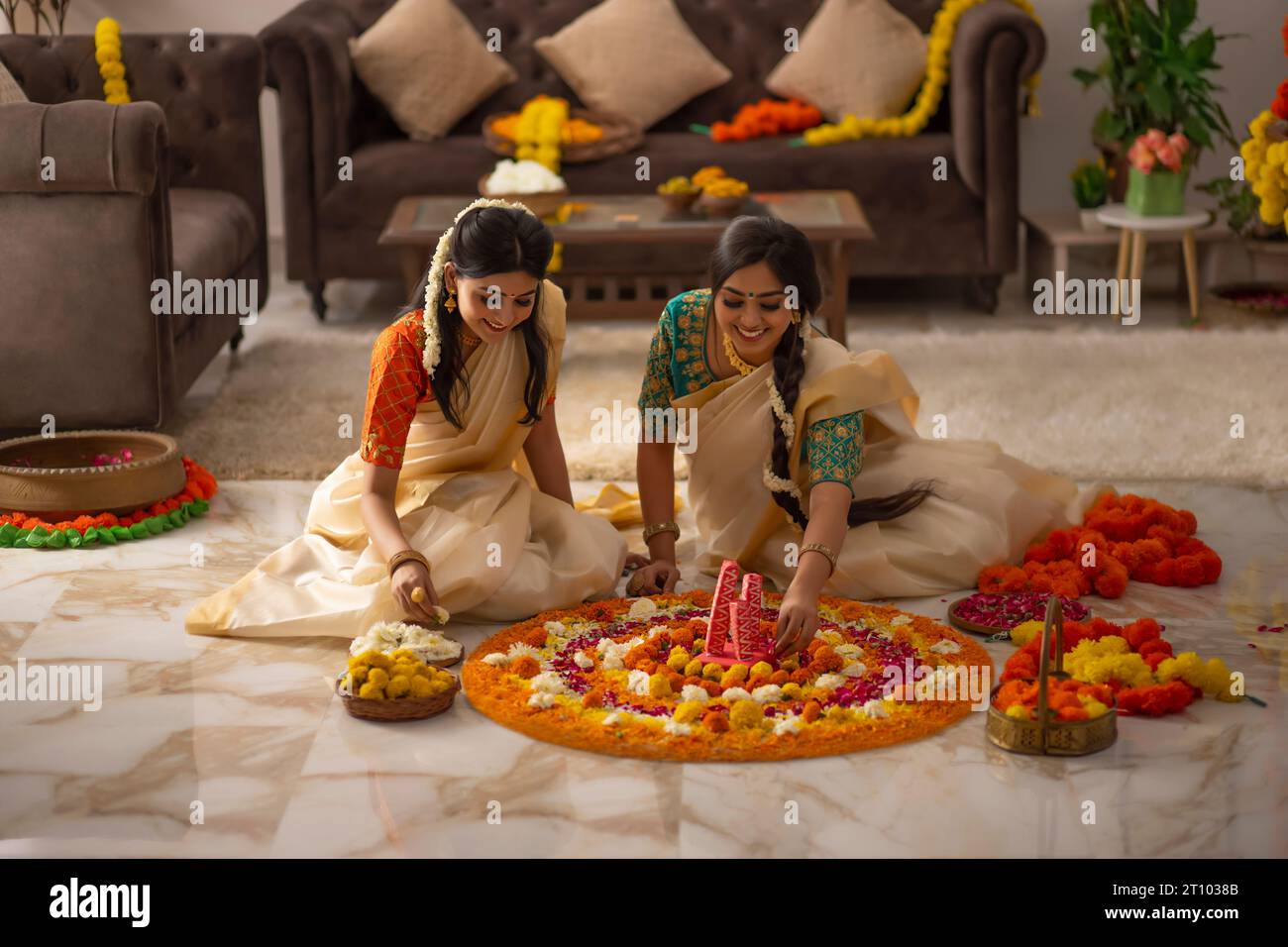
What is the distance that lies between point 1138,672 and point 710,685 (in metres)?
0.71

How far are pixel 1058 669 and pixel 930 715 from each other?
218 mm

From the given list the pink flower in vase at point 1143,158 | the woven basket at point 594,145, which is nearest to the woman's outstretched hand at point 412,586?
the woven basket at point 594,145

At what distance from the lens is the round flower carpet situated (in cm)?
256

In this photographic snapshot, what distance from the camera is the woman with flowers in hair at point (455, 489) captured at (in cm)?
295

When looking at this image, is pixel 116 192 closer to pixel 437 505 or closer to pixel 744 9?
pixel 437 505

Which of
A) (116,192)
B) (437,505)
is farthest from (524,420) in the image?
(116,192)

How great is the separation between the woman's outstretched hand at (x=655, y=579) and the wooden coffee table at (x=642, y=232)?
170 cm

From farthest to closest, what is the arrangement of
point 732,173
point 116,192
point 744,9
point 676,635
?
point 744,9, point 732,173, point 116,192, point 676,635

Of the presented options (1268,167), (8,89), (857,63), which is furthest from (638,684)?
(857,63)

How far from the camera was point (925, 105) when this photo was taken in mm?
5848

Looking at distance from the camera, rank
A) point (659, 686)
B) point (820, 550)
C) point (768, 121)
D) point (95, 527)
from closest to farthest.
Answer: point (659, 686), point (820, 550), point (95, 527), point (768, 121)

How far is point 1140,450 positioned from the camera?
4.20m

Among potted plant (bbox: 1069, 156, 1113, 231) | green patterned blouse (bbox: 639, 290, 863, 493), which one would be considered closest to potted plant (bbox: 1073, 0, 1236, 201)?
potted plant (bbox: 1069, 156, 1113, 231)

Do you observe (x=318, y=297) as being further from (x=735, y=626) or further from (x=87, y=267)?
(x=735, y=626)
